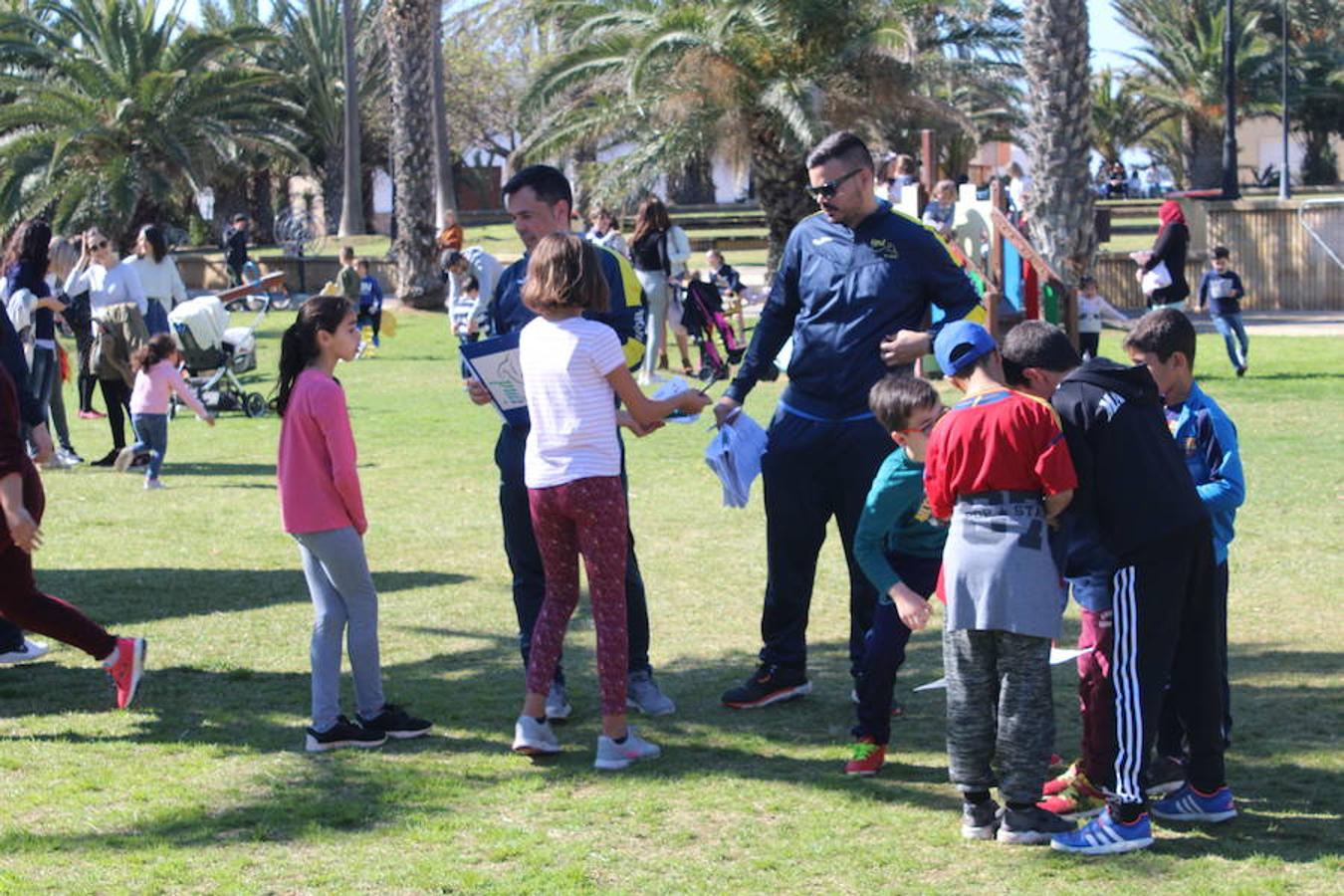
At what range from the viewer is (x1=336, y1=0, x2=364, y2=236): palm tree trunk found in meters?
Answer: 41.5

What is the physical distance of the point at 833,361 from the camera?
6551 mm

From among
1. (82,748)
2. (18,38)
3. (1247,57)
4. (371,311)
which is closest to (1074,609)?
(82,748)

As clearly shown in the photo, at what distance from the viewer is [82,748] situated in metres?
6.51

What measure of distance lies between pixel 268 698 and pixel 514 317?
1819 mm

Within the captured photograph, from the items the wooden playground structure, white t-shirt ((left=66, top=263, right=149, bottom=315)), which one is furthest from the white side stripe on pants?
the wooden playground structure

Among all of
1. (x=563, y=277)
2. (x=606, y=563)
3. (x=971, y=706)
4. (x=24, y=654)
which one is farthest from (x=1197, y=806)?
(x=24, y=654)

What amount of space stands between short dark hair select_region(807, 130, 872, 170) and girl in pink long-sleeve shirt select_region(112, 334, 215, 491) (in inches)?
298

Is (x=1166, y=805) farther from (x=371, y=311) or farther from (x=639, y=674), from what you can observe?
(x=371, y=311)

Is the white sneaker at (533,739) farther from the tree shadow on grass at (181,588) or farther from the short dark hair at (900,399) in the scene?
the tree shadow on grass at (181,588)

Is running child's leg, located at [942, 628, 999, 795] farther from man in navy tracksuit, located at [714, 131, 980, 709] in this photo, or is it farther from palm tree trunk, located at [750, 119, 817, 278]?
palm tree trunk, located at [750, 119, 817, 278]

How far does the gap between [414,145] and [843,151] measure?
2374 cm

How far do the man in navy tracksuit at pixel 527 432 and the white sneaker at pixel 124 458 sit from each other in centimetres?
704

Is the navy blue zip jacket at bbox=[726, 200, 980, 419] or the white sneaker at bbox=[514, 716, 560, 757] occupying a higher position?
the navy blue zip jacket at bbox=[726, 200, 980, 419]

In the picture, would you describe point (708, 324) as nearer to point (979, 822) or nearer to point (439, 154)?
point (439, 154)
